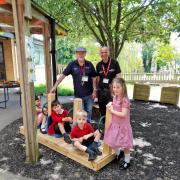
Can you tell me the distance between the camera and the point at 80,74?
Result: 4.42 meters

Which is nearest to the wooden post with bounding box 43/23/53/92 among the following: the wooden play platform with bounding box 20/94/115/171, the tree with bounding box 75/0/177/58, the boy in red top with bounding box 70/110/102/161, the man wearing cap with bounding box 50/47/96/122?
the tree with bounding box 75/0/177/58

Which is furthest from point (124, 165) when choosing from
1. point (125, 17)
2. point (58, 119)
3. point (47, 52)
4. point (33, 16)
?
point (125, 17)

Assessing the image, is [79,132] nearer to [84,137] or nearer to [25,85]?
[84,137]

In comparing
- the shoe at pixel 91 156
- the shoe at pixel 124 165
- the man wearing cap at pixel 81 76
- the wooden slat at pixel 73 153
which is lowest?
the shoe at pixel 124 165

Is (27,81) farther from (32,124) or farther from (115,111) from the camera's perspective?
(115,111)

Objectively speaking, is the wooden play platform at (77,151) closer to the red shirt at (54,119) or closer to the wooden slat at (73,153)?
the wooden slat at (73,153)

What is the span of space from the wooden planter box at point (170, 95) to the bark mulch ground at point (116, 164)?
2.55 metres

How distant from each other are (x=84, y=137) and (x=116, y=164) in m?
0.65

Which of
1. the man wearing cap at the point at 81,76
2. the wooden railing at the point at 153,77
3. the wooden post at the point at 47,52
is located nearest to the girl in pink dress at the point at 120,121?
the man wearing cap at the point at 81,76

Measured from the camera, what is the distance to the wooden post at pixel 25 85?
3.13 meters

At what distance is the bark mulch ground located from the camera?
10.5ft

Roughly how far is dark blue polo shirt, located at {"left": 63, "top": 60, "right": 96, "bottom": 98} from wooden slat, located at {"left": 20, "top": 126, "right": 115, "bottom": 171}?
1.03 meters

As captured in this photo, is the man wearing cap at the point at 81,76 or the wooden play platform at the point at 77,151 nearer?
the wooden play platform at the point at 77,151

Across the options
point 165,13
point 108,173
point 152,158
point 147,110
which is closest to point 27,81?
point 108,173
